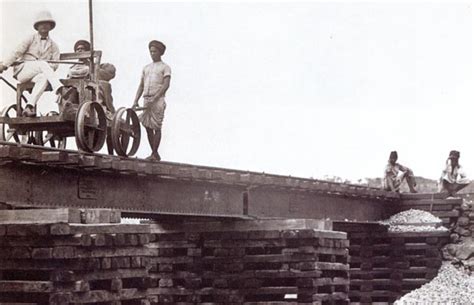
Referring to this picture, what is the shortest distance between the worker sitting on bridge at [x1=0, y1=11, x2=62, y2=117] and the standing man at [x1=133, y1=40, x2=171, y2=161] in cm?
240

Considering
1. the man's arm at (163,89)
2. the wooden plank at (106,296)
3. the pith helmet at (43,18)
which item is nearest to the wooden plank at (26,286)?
the wooden plank at (106,296)

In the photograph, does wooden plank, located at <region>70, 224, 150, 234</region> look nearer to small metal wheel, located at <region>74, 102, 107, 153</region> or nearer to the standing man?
small metal wheel, located at <region>74, 102, 107, 153</region>

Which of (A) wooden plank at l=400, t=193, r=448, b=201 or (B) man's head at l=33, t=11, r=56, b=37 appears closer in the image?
(B) man's head at l=33, t=11, r=56, b=37

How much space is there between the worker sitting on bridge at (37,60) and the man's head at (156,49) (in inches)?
102

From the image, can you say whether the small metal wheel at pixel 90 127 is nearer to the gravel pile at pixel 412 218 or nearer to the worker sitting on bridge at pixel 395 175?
the gravel pile at pixel 412 218

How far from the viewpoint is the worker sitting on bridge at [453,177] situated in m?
24.4

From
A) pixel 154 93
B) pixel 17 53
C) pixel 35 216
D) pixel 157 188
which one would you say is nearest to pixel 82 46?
pixel 154 93

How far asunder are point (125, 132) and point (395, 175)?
526 inches

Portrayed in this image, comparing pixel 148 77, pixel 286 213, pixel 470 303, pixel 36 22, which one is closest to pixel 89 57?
pixel 36 22

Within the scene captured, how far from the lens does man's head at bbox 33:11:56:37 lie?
1330 cm

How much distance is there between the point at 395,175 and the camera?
26.0 metres

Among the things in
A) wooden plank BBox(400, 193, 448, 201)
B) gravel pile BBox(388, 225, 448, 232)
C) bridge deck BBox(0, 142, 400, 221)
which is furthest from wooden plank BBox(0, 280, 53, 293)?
wooden plank BBox(400, 193, 448, 201)

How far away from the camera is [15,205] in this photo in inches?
440

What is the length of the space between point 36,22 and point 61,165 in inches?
106
